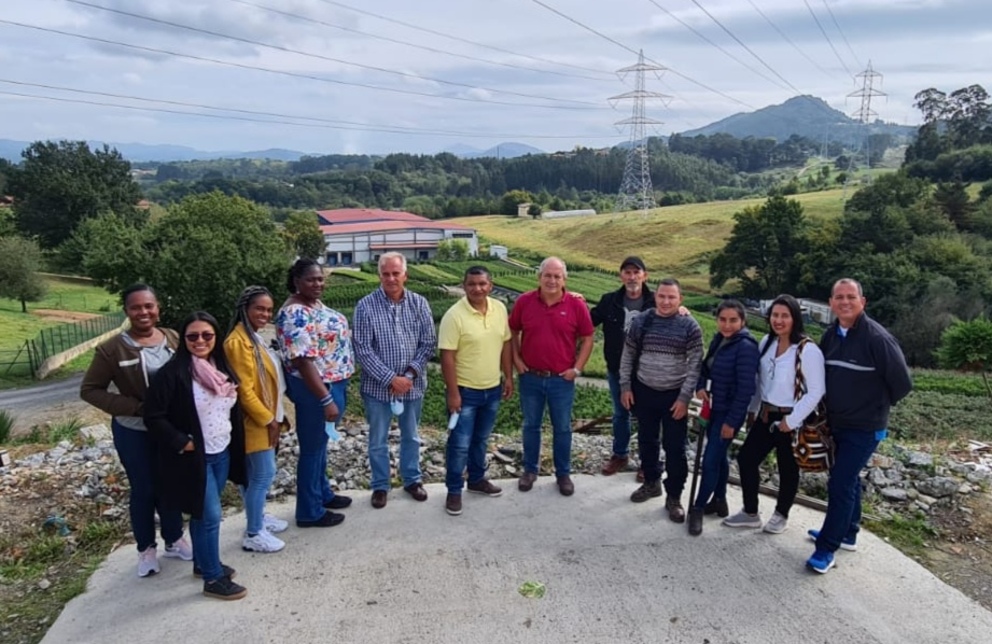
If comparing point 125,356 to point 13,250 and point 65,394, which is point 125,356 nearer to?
point 65,394

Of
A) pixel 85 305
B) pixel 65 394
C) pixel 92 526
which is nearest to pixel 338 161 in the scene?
pixel 85 305

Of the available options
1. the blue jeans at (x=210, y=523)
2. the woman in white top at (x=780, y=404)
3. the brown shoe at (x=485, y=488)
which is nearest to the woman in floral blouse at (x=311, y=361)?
the blue jeans at (x=210, y=523)

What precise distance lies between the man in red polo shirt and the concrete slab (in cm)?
77

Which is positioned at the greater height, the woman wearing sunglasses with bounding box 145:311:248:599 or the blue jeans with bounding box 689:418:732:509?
the woman wearing sunglasses with bounding box 145:311:248:599

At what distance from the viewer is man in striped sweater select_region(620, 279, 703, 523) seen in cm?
423

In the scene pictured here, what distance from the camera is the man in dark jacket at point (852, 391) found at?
3625 mm

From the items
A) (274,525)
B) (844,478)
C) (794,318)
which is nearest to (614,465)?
(844,478)

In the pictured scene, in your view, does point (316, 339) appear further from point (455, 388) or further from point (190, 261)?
point (190, 261)

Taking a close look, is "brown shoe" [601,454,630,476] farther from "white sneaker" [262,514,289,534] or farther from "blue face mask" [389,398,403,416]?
"white sneaker" [262,514,289,534]

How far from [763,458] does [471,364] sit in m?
1.93

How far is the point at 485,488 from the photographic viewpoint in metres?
4.81

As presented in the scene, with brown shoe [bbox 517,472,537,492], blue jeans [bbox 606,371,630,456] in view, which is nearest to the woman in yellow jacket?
brown shoe [bbox 517,472,537,492]

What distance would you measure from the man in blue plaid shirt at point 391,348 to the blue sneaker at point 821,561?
2.55 meters

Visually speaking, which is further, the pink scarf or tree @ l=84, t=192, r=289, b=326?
tree @ l=84, t=192, r=289, b=326
